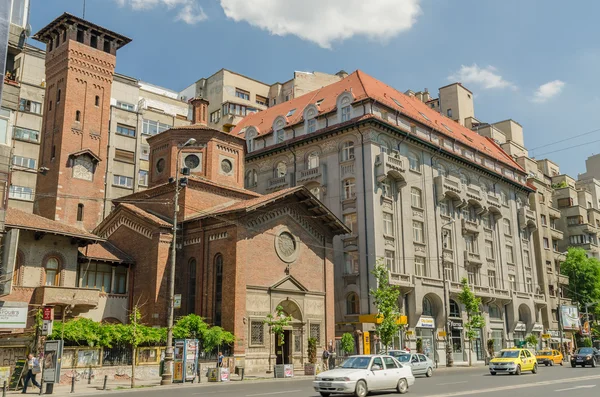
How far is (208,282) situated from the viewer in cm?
3697

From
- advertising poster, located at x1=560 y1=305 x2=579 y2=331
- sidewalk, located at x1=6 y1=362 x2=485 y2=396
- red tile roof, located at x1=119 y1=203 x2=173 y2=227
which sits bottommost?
sidewalk, located at x1=6 y1=362 x2=485 y2=396

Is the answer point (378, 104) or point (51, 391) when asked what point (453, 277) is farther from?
point (51, 391)

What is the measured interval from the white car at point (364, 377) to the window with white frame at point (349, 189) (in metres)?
26.4

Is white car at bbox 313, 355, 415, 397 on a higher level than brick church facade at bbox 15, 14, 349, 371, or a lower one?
lower

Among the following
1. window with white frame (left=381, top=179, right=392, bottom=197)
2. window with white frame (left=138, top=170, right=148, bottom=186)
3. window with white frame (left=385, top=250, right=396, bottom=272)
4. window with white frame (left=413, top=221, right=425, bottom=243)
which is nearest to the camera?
window with white frame (left=385, top=250, right=396, bottom=272)

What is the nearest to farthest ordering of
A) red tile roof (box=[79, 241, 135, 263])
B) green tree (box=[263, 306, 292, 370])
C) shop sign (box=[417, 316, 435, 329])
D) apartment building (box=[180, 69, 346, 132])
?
green tree (box=[263, 306, 292, 370]) → red tile roof (box=[79, 241, 135, 263]) → shop sign (box=[417, 316, 435, 329]) → apartment building (box=[180, 69, 346, 132])

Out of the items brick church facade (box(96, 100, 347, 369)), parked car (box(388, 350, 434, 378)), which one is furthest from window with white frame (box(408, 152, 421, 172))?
parked car (box(388, 350, 434, 378))

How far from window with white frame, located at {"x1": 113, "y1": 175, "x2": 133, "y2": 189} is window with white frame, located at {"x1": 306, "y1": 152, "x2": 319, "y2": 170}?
22.2 m

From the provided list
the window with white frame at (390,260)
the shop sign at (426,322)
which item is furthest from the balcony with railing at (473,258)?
the window with white frame at (390,260)

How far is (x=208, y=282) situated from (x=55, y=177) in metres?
20.8

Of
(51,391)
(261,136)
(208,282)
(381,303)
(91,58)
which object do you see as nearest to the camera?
(51,391)

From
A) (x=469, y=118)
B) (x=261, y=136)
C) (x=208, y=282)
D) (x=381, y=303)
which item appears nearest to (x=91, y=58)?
(x=261, y=136)

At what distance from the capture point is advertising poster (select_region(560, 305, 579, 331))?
222 feet

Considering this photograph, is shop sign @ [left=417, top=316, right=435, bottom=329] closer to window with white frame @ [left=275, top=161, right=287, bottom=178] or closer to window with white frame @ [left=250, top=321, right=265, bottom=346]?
window with white frame @ [left=250, top=321, right=265, bottom=346]
